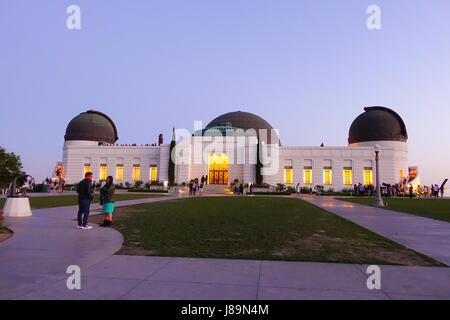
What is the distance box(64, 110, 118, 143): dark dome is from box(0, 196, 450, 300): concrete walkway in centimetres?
5227

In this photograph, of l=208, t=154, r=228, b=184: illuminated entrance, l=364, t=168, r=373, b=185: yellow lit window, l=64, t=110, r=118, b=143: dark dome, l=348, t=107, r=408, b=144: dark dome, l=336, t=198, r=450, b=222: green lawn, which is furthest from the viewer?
l=64, t=110, r=118, b=143: dark dome

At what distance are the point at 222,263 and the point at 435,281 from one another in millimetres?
3181

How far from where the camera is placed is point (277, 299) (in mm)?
3283

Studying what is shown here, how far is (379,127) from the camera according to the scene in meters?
47.3

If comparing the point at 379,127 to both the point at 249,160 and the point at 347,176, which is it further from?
the point at 249,160

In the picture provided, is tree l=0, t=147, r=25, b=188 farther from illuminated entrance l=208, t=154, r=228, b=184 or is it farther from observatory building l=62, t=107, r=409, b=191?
illuminated entrance l=208, t=154, r=228, b=184

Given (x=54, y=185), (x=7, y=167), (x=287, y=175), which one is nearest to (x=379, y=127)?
(x=287, y=175)

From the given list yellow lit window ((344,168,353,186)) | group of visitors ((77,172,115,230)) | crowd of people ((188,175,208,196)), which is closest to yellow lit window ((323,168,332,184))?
yellow lit window ((344,168,353,186))

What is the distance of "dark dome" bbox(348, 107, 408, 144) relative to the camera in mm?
47062

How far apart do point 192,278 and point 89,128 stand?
55.7m

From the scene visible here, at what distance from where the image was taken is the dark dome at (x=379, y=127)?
1853 inches
